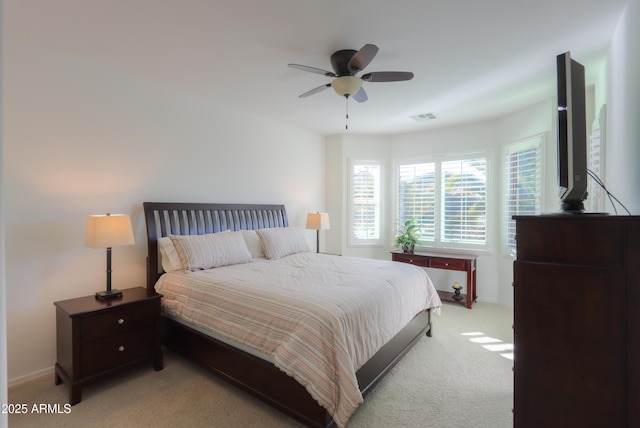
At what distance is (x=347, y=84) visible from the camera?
8.79 feet

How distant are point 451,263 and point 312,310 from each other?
10.6 ft

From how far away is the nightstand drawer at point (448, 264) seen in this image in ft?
14.5

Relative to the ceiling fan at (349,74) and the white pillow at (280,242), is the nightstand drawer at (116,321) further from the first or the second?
the ceiling fan at (349,74)

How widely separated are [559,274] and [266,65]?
277 centimetres

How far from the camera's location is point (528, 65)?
2.89 meters

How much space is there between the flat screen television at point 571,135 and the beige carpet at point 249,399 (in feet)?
5.29

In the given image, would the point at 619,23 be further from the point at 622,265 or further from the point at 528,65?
the point at 622,265

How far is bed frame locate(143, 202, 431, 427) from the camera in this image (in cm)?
197

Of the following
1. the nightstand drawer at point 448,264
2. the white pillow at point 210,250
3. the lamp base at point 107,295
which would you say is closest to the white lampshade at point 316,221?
the white pillow at point 210,250

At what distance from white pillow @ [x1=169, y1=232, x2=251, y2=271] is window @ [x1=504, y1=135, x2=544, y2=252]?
3.61 metres

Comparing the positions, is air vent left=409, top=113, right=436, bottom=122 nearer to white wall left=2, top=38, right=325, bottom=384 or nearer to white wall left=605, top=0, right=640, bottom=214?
white wall left=605, top=0, right=640, bottom=214

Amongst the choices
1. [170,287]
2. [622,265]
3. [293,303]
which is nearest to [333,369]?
[293,303]

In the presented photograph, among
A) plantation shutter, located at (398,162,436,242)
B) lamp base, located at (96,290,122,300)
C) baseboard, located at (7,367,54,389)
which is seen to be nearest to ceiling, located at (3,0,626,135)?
plantation shutter, located at (398,162,436,242)

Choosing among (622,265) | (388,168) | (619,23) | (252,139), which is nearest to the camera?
(622,265)
